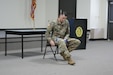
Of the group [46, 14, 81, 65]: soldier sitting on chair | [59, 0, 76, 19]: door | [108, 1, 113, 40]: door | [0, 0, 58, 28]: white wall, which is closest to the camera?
[46, 14, 81, 65]: soldier sitting on chair

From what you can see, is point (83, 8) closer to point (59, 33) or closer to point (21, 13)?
point (21, 13)

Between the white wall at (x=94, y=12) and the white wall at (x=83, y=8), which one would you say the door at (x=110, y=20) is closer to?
the white wall at (x=94, y=12)

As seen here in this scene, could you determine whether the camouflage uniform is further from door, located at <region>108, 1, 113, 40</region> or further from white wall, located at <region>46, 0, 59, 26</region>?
door, located at <region>108, 1, 113, 40</region>

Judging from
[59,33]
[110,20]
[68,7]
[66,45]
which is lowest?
[66,45]

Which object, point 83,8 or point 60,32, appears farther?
point 83,8

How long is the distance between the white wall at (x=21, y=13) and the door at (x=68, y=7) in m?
0.59

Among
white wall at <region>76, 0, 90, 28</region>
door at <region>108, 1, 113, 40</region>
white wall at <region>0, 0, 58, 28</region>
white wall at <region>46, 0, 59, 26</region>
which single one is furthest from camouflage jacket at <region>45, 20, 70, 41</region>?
door at <region>108, 1, 113, 40</region>

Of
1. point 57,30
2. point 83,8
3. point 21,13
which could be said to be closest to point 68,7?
point 83,8

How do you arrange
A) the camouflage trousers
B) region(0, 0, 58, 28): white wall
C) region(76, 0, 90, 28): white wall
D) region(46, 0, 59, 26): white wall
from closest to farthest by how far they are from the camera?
the camouflage trousers < region(0, 0, 58, 28): white wall < region(46, 0, 59, 26): white wall < region(76, 0, 90, 28): white wall

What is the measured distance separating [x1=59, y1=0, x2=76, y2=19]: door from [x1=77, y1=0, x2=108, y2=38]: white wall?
247mm

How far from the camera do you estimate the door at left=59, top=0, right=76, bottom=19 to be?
9129 mm

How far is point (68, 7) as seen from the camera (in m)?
9.41

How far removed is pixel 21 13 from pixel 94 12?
442 cm

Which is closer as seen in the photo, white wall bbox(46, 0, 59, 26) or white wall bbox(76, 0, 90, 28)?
white wall bbox(46, 0, 59, 26)
